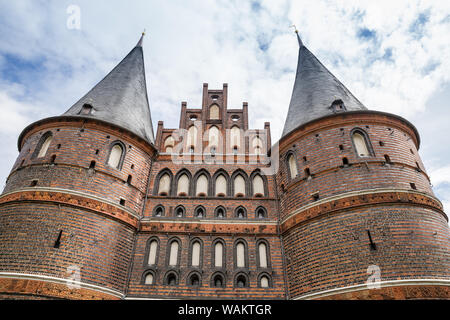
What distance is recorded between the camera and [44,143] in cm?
1244

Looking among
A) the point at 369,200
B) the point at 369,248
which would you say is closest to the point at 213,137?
the point at 369,200

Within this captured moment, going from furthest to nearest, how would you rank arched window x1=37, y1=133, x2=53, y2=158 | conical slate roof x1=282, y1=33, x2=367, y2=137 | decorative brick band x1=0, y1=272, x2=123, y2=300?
conical slate roof x1=282, y1=33, x2=367, y2=137 < arched window x1=37, y1=133, x2=53, y2=158 < decorative brick band x1=0, y1=272, x2=123, y2=300

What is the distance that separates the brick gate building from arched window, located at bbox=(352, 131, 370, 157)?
6cm

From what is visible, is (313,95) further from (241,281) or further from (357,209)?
(241,281)

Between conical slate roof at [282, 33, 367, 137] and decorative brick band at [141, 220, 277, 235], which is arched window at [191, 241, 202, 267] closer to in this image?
decorative brick band at [141, 220, 277, 235]

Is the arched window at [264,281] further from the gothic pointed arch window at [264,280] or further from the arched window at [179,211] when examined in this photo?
the arched window at [179,211]

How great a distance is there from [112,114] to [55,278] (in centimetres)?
713

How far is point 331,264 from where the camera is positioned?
966cm

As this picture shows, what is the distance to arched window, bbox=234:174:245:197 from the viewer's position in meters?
13.6

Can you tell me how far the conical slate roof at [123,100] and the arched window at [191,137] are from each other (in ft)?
6.39

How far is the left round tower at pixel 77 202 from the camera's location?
928 cm

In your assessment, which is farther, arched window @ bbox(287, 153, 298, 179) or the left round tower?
arched window @ bbox(287, 153, 298, 179)

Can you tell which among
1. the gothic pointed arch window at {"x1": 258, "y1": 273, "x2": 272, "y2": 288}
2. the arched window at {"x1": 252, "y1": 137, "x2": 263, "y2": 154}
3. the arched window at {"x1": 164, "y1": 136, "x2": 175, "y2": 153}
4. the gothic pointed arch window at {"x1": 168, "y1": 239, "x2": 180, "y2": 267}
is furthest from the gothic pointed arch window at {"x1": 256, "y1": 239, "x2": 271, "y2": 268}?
the arched window at {"x1": 164, "y1": 136, "x2": 175, "y2": 153}
